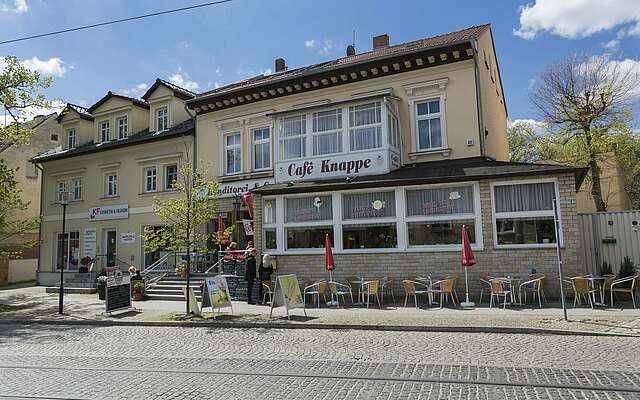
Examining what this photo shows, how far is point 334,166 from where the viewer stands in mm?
17047

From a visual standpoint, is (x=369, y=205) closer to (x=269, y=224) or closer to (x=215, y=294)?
(x=269, y=224)

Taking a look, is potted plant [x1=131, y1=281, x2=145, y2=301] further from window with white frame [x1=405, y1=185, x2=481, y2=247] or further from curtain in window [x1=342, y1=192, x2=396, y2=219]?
window with white frame [x1=405, y1=185, x2=481, y2=247]

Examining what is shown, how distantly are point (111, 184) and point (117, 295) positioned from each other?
12.5m

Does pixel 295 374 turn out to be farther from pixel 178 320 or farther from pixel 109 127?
pixel 109 127

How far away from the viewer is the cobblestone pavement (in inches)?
223

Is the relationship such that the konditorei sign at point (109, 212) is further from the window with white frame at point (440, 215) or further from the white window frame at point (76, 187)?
the window with white frame at point (440, 215)

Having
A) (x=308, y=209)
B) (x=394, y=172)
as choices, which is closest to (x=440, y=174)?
(x=394, y=172)

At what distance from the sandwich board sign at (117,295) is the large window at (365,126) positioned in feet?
29.3

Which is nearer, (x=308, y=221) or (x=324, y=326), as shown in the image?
(x=324, y=326)

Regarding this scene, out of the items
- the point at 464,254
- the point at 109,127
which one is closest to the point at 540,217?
the point at 464,254

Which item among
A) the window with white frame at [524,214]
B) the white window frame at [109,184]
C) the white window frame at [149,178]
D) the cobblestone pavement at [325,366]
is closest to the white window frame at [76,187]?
the white window frame at [109,184]

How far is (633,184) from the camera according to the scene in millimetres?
35875

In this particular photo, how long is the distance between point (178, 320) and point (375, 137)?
892cm

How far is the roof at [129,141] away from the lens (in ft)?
73.8
